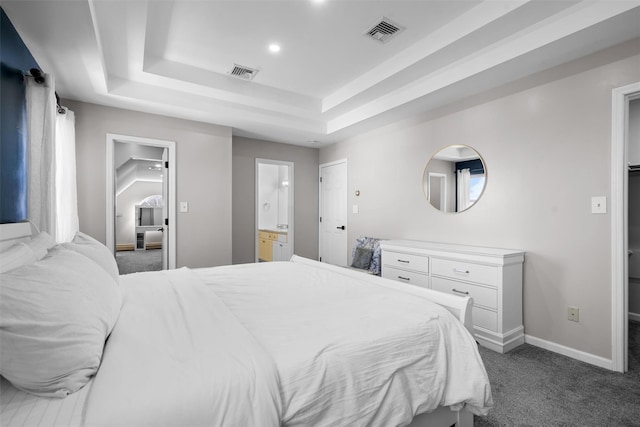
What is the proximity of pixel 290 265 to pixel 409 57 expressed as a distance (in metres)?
2.31

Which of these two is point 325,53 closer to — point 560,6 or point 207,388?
point 560,6

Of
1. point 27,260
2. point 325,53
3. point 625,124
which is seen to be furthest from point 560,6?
point 27,260

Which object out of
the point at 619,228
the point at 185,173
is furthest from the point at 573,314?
the point at 185,173

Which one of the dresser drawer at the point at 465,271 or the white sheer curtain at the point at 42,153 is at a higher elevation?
the white sheer curtain at the point at 42,153

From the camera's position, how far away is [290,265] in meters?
2.68

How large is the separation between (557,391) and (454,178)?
2.12 m

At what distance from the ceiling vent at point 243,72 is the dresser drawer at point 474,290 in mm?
2995

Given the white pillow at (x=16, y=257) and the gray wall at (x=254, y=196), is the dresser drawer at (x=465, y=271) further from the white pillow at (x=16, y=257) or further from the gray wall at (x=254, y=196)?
the white pillow at (x=16, y=257)

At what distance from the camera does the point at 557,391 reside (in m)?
1.96

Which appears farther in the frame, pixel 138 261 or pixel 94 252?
pixel 138 261

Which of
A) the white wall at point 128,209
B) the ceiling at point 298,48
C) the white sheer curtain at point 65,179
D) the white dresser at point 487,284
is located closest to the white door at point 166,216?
the ceiling at point 298,48

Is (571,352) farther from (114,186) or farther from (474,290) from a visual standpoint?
(114,186)

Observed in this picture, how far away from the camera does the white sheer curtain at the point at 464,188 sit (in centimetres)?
323

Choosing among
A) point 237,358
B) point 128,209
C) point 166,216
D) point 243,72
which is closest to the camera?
point 237,358
